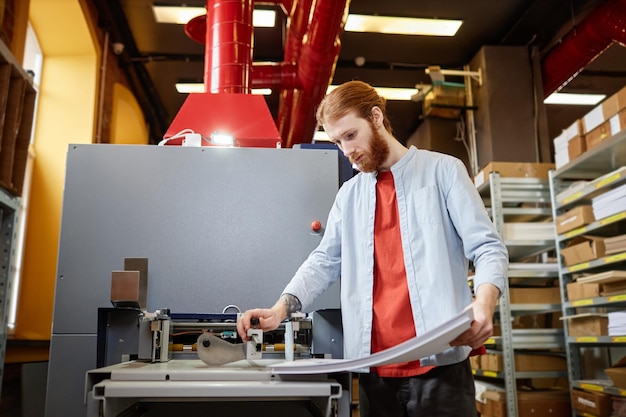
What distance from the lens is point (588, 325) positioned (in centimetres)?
330

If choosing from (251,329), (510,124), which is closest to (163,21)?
(510,124)

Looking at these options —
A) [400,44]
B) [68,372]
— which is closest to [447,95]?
[400,44]

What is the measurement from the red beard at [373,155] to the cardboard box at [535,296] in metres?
2.70

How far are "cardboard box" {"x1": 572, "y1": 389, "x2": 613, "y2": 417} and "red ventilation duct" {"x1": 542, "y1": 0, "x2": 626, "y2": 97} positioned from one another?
2.69 meters

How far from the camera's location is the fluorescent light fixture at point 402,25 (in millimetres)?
5215

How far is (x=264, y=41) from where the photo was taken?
231 inches

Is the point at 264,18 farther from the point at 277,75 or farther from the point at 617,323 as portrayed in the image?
the point at 617,323

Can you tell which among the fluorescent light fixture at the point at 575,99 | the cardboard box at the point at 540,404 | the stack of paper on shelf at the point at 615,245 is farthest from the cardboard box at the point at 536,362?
the fluorescent light fixture at the point at 575,99

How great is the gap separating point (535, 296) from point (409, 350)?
3.20 meters

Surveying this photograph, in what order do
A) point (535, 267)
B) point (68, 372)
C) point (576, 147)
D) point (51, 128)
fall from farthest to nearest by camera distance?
point (51, 128) < point (535, 267) < point (576, 147) < point (68, 372)

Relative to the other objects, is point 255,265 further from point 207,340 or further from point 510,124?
point 510,124

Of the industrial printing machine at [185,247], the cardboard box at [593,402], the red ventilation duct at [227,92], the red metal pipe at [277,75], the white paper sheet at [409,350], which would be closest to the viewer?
the white paper sheet at [409,350]

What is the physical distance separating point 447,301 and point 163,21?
4.96m

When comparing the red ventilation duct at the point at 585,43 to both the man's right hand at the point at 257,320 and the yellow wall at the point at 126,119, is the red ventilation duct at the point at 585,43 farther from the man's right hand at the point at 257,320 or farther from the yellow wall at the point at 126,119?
the yellow wall at the point at 126,119
